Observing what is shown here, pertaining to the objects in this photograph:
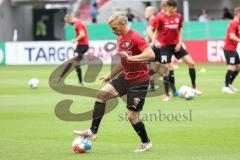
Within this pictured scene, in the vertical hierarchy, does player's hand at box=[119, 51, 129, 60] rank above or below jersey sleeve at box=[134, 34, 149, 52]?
below

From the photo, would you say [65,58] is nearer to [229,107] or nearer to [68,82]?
[68,82]

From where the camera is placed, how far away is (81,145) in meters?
11.4

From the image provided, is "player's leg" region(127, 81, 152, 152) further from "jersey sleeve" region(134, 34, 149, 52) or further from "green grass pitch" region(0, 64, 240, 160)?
"jersey sleeve" region(134, 34, 149, 52)

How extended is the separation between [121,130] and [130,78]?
281 cm

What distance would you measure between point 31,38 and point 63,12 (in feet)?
9.84

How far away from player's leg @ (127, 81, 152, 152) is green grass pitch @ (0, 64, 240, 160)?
229mm

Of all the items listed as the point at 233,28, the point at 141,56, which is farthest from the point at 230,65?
the point at 141,56

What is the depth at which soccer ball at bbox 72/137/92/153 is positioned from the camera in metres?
11.4

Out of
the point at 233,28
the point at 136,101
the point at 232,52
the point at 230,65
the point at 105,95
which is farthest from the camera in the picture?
the point at 230,65

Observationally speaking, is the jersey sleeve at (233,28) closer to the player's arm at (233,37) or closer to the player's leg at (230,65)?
the player's arm at (233,37)

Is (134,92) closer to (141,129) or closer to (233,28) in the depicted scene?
(141,129)

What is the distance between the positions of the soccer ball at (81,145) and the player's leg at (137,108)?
765 mm

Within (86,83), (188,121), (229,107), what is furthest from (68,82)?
(188,121)

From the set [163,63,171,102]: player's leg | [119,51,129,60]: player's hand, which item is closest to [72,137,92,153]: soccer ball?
[119,51,129,60]: player's hand
